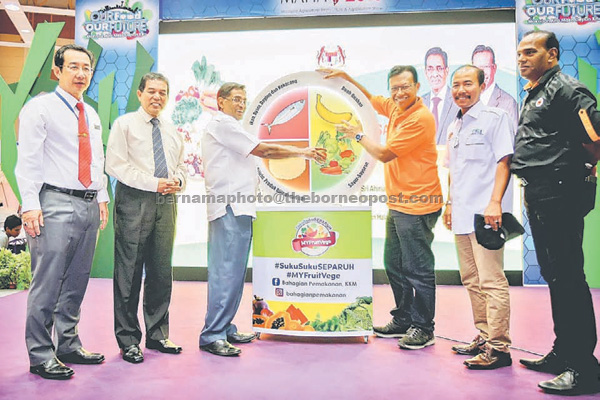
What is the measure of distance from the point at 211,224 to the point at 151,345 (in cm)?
82

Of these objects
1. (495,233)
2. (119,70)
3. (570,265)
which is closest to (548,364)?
(570,265)

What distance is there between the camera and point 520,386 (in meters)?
2.25

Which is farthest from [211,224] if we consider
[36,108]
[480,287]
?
[480,287]

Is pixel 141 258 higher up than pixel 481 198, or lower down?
lower down

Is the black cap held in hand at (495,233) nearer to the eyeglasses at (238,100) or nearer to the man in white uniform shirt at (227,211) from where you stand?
the man in white uniform shirt at (227,211)

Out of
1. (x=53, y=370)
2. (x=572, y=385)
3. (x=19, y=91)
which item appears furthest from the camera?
(x=19, y=91)

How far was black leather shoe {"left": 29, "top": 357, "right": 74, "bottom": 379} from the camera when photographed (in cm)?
232

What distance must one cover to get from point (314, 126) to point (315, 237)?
73 cm

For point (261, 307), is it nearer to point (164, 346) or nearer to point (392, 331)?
point (164, 346)

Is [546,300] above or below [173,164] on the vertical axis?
below

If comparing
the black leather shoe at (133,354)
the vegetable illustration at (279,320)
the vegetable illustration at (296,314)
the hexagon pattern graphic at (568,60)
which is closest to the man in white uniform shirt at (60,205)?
the black leather shoe at (133,354)

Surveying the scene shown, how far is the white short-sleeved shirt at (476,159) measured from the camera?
261cm

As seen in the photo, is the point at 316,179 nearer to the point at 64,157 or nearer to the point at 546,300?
the point at 64,157

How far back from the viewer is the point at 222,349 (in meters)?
2.78
